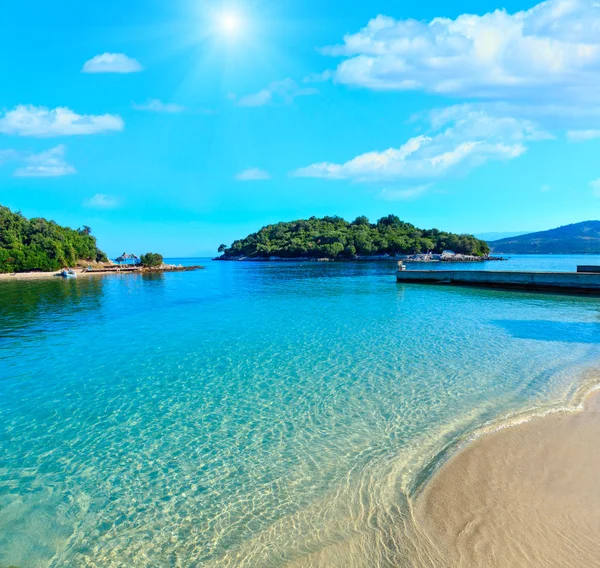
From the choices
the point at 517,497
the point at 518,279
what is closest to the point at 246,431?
the point at 517,497

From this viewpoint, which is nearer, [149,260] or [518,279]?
[518,279]

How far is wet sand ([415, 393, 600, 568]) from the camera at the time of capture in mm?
4324

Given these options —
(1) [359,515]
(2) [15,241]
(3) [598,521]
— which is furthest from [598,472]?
(2) [15,241]

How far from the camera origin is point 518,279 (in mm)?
35969

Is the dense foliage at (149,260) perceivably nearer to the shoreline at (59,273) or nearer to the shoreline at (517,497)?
the shoreline at (59,273)

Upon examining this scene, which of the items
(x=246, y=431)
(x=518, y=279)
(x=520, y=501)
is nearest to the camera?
(x=520, y=501)

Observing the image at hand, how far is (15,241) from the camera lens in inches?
3573

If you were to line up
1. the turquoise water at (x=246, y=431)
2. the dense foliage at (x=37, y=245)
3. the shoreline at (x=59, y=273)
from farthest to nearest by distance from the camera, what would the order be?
the dense foliage at (x=37, y=245), the shoreline at (x=59, y=273), the turquoise water at (x=246, y=431)

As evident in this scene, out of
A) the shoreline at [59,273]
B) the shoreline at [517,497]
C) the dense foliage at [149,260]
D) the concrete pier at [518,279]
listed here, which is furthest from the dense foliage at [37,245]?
the shoreline at [517,497]

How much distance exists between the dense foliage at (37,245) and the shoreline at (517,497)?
104190 millimetres

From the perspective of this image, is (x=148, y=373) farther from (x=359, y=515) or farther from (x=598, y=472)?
(x=598, y=472)

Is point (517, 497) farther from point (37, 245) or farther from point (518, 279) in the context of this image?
point (37, 245)

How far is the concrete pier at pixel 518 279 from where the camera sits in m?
31.5

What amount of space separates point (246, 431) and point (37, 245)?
109 meters
